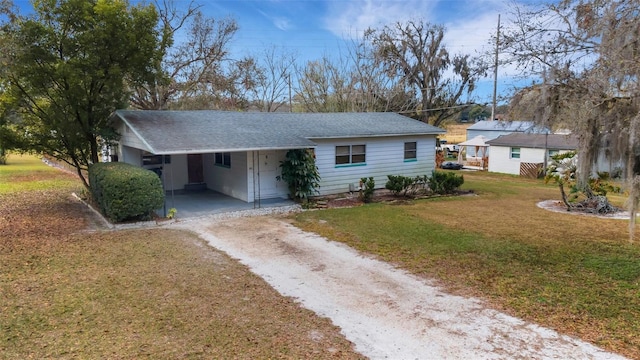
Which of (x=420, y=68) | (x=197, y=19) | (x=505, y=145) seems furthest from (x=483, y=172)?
(x=197, y=19)

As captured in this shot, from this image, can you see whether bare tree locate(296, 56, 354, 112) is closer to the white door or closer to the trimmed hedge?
the white door

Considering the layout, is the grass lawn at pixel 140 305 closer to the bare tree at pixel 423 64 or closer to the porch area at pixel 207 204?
the porch area at pixel 207 204

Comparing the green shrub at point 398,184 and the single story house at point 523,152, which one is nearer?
the green shrub at point 398,184

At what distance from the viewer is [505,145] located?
27.7 meters

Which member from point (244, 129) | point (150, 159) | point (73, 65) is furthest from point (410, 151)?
point (73, 65)

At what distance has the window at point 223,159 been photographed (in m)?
14.3

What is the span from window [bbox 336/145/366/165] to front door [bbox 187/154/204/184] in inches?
214

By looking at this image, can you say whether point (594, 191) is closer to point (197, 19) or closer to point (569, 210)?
point (569, 210)

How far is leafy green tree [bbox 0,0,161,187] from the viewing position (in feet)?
37.3

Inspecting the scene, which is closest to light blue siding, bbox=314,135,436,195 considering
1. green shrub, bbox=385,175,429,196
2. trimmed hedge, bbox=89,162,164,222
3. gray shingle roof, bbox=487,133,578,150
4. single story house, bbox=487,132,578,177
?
green shrub, bbox=385,175,429,196

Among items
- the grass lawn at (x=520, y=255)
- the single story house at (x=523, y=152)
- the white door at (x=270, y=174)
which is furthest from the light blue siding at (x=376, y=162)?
the single story house at (x=523, y=152)

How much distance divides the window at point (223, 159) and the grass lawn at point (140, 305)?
522cm

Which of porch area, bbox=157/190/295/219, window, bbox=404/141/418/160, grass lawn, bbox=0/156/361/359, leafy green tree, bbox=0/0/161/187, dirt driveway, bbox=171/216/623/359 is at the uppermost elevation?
leafy green tree, bbox=0/0/161/187

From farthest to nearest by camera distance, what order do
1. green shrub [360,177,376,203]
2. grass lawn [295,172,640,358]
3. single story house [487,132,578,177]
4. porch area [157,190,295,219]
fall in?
single story house [487,132,578,177] < green shrub [360,177,376,203] < porch area [157,190,295,219] < grass lawn [295,172,640,358]
